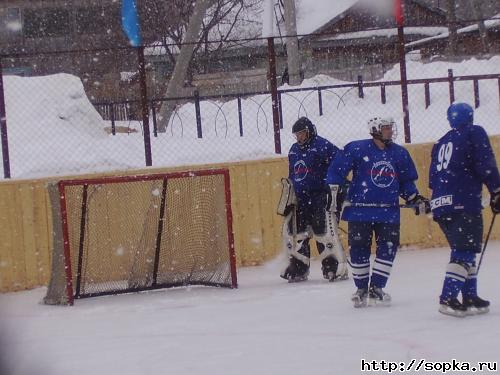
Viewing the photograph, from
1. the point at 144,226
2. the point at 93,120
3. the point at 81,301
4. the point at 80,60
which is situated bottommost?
the point at 81,301

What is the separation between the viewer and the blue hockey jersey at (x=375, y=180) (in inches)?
296

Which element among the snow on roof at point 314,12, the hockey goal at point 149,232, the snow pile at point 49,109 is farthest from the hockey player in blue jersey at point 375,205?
the snow on roof at point 314,12

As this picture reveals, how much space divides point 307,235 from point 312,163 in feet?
2.25

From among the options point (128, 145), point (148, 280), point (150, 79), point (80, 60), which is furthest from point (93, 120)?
point (80, 60)

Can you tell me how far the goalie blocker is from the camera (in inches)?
356

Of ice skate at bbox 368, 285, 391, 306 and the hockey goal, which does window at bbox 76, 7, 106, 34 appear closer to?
the hockey goal

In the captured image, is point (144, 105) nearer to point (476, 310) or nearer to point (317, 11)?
point (476, 310)

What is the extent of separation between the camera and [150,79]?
86.5 ft

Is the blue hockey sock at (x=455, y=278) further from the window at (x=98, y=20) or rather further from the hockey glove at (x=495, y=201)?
the window at (x=98, y=20)

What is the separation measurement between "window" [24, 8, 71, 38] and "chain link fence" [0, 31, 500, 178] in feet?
56.8

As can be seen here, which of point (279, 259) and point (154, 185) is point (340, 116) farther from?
point (154, 185)

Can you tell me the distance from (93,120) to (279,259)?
5853 millimetres

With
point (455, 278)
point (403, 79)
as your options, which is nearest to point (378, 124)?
point (455, 278)

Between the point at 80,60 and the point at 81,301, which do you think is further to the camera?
the point at 80,60
